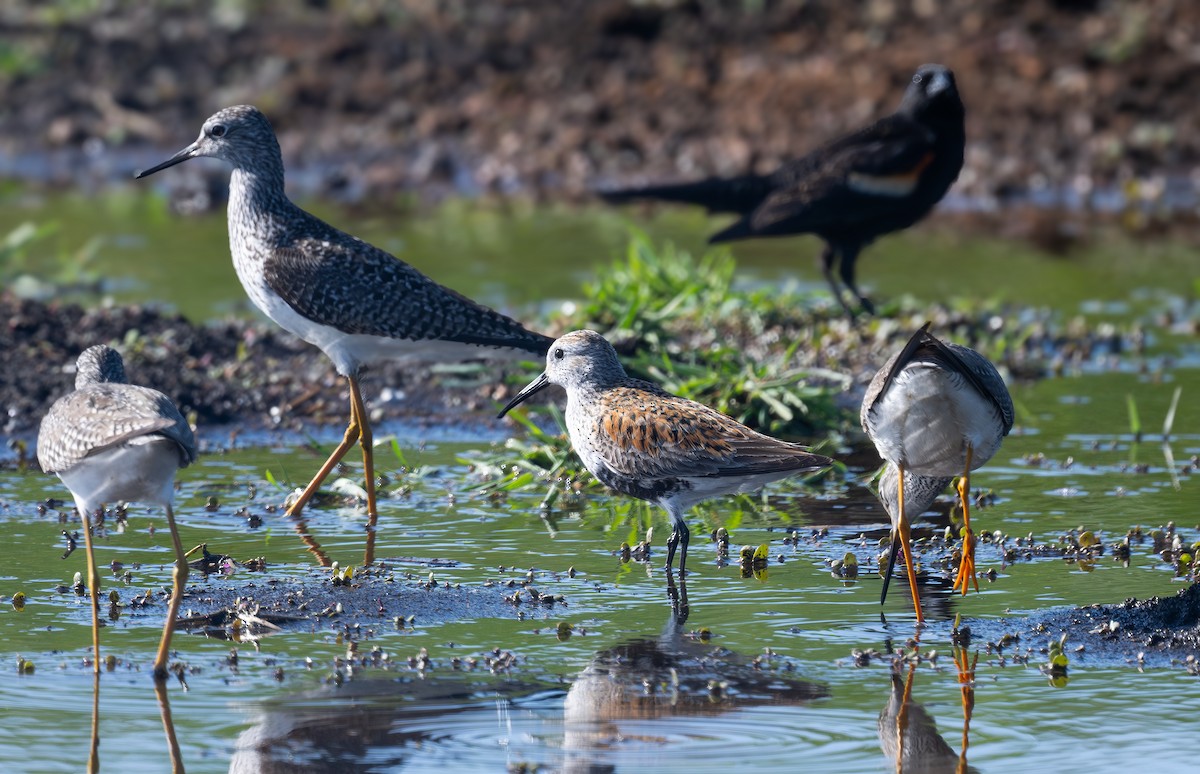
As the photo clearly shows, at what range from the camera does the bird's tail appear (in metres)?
13.1

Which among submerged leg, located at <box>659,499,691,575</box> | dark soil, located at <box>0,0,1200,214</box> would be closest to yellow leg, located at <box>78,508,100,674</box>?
submerged leg, located at <box>659,499,691,575</box>

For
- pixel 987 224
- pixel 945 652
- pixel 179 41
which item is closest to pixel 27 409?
pixel 945 652

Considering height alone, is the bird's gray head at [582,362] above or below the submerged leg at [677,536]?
above

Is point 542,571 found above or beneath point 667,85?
beneath

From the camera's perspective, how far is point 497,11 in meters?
22.9

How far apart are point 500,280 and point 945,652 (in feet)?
29.1

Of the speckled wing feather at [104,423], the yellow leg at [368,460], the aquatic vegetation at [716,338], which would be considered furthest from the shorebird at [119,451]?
the aquatic vegetation at [716,338]

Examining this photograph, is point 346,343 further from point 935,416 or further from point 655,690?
point 655,690

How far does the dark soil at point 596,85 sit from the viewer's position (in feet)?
63.4

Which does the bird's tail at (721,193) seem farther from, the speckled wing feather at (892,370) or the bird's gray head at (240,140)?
the speckled wing feather at (892,370)

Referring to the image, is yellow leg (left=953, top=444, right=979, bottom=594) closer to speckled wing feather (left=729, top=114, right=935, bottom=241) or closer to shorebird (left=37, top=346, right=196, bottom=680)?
shorebird (left=37, top=346, right=196, bottom=680)

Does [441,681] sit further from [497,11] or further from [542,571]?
[497,11]

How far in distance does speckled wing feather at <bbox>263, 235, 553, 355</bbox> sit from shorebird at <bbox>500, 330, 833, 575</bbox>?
1373 millimetres

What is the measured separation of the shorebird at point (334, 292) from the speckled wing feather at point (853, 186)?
3.72m
